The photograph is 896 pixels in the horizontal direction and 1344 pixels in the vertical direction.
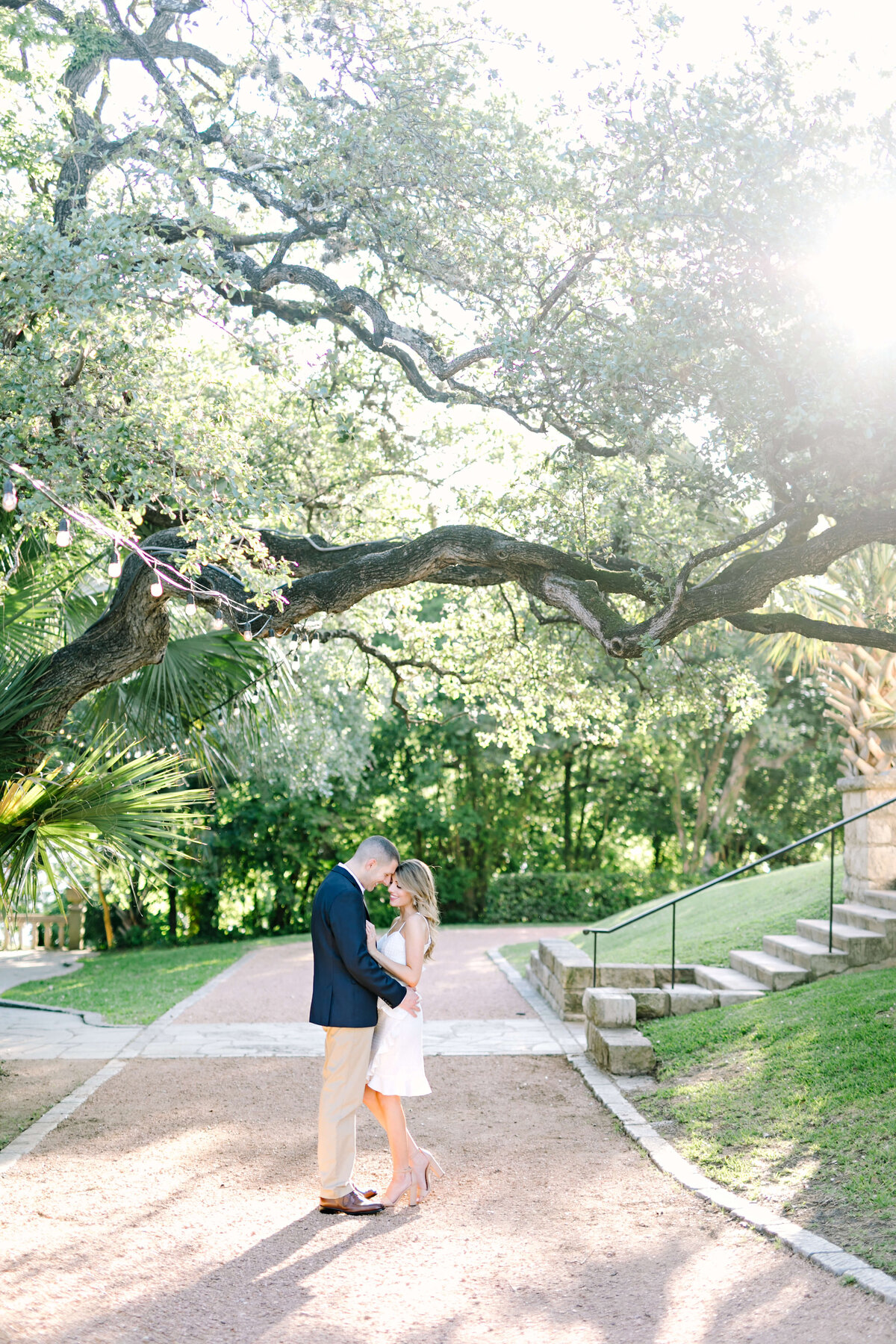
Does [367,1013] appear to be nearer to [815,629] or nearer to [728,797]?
[815,629]

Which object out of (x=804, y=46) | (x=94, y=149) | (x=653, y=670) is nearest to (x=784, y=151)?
(x=804, y=46)

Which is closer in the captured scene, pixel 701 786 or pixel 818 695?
pixel 818 695

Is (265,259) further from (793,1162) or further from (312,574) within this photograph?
(793,1162)

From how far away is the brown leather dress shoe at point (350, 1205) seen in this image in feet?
16.7

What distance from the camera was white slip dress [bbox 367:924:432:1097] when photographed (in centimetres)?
518

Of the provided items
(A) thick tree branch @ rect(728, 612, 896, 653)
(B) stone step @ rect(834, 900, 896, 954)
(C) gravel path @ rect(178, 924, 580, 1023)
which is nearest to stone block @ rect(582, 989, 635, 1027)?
(C) gravel path @ rect(178, 924, 580, 1023)

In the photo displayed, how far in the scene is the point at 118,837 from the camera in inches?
261

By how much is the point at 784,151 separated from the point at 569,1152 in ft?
19.4

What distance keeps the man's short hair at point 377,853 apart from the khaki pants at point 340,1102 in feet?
2.55

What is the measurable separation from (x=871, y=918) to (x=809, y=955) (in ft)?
2.48

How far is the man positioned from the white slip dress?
0.39ft

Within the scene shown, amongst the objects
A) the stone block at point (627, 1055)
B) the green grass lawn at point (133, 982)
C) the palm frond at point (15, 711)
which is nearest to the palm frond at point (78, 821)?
the palm frond at point (15, 711)

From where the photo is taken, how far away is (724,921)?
13.0m

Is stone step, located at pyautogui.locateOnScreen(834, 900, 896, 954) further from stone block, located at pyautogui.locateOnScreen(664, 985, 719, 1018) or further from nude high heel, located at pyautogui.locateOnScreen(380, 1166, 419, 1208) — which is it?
nude high heel, located at pyautogui.locateOnScreen(380, 1166, 419, 1208)
